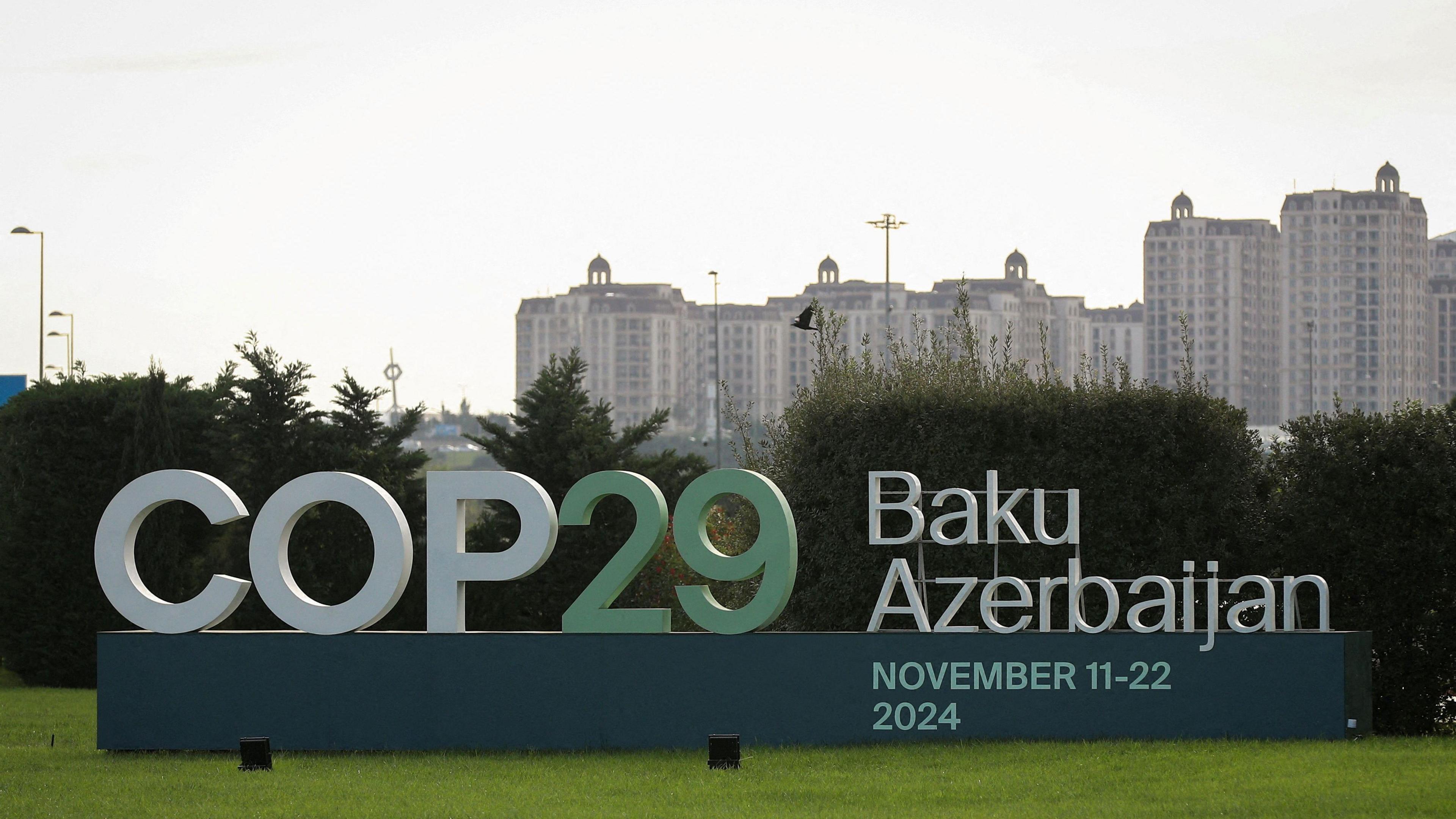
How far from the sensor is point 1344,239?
545ft

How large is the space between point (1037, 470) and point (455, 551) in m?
6.53

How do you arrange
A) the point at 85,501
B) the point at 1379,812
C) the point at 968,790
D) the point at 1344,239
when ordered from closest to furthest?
the point at 1379,812 → the point at 968,790 → the point at 85,501 → the point at 1344,239

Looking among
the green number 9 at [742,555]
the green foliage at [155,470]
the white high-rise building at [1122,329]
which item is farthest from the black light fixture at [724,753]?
the white high-rise building at [1122,329]

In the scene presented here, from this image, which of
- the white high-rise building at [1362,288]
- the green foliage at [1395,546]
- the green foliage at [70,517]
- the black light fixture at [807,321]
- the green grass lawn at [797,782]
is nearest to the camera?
the green grass lawn at [797,782]

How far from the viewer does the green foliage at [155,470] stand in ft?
82.4


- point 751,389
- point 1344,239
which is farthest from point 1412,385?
point 751,389

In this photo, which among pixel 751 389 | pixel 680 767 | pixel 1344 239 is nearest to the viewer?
pixel 680 767

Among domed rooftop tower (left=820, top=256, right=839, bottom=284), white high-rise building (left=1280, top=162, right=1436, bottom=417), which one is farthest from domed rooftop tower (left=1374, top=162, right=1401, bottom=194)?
domed rooftop tower (left=820, top=256, right=839, bottom=284)

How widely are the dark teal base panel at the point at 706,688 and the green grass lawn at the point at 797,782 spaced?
0.87 ft

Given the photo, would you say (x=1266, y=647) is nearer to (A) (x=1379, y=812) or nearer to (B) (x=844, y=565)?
(A) (x=1379, y=812)

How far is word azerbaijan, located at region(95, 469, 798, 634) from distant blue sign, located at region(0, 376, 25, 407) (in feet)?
67.7

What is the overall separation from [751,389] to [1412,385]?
7451cm

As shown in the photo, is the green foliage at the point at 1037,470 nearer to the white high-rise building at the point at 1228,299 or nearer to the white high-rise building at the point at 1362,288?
the white high-rise building at the point at 1362,288

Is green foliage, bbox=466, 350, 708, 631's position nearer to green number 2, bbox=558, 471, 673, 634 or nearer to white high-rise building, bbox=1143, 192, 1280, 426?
green number 2, bbox=558, 471, 673, 634
